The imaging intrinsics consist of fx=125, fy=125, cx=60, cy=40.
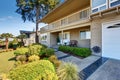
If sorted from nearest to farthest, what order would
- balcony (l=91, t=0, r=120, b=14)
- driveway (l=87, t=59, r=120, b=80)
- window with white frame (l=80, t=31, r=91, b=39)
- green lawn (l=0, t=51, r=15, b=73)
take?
driveway (l=87, t=59, r=120, b=80), balcony (l=91, t=0, r=120, b=14), green lawn (l=0, t=51, r=15, b=73), window with white frame (l=80, t=31, r=91, b=39)

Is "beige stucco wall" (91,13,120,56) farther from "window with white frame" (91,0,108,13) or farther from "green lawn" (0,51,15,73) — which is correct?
"green lawn" (0,51,15,73)

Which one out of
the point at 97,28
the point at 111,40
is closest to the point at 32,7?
the point at 97,28

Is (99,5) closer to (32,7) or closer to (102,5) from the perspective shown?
(102,5)

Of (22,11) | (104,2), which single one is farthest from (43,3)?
(104,2)

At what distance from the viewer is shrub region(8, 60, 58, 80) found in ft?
18.1

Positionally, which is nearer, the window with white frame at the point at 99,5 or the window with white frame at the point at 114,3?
the window with white frame at the point at 114,3

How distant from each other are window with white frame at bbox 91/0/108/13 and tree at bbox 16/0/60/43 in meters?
19.1

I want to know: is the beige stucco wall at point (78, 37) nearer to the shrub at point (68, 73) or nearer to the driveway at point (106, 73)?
the driveway at point (106, 73)

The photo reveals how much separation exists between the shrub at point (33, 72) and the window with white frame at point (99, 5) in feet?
25.7

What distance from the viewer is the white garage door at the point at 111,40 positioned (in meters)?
9.93

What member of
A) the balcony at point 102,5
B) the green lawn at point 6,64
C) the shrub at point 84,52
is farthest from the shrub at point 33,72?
the balcony at point 102,5

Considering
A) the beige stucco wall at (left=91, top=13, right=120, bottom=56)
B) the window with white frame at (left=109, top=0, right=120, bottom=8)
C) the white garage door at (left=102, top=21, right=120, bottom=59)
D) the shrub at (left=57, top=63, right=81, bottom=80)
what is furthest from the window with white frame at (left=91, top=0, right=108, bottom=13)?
the shrub at (left=57, top=63, right=81, bottom=80)

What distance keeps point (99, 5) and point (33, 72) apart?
360 inches

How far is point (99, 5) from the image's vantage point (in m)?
11.8
